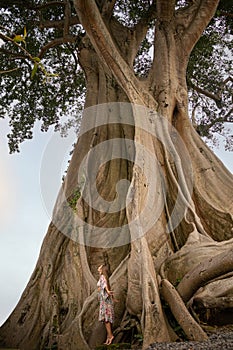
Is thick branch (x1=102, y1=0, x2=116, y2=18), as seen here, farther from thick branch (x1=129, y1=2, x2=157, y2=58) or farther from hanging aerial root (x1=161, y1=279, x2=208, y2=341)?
hanging aerial root (x1=161, y1=279, x2=208, y2=341)

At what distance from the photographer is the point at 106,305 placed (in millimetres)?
5086

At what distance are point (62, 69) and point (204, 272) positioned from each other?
8662mm

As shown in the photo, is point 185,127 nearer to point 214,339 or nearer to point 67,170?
point 67,170

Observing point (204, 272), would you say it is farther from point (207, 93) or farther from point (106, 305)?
point (207, 93)

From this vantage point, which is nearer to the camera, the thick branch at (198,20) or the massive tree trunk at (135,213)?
the massive tree trunk at (135,213)

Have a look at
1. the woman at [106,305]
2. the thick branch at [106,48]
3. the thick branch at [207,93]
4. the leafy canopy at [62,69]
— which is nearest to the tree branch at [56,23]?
the leafy canopy at [62,69]

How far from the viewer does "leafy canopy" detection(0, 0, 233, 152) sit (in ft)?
33.2

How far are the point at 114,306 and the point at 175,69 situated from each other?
4.86 meters

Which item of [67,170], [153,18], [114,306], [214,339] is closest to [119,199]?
[67,170]

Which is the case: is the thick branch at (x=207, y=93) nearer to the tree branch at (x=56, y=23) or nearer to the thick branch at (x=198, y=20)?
the thick branch at (x=198, y=20)

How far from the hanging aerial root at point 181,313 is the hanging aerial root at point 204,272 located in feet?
0.49

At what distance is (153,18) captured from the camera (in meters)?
10.0

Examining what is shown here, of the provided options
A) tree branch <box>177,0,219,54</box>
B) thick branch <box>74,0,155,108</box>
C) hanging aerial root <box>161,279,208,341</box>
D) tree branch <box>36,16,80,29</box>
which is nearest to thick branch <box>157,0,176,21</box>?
tree branch <box>177,0,219,54</box>

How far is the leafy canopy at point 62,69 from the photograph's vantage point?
10109 mm
